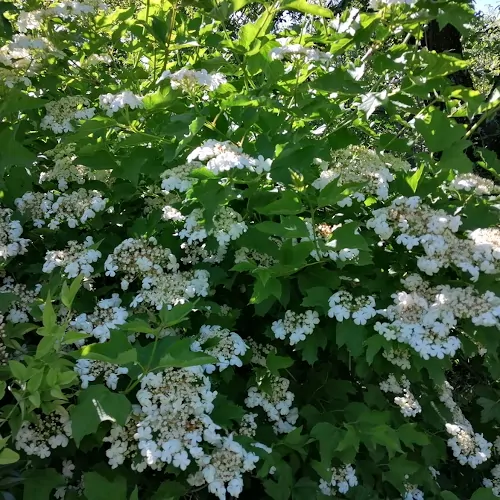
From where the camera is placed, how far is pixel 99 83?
2.55 metres

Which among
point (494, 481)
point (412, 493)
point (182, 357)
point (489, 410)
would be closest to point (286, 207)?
point (182, 357)

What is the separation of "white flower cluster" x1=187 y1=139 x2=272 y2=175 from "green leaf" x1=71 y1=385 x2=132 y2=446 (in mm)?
726

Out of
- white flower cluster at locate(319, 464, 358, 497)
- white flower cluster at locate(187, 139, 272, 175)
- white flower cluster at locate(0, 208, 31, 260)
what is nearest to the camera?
white flower cluster at locate(187, 139, 272, 175)

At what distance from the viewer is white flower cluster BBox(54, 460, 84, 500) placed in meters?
1.77

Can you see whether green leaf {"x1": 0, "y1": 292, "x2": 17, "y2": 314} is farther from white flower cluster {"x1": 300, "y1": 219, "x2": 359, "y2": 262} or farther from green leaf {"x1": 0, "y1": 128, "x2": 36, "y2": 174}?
white flower cluster {"x1": 300, "y1": 219, "x2": 359, "y2": 262}

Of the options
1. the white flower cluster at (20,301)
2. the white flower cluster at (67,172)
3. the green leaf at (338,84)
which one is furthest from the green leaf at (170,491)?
the green leaf at (338,84)

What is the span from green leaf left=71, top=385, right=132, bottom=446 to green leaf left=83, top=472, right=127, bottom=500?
149 mm

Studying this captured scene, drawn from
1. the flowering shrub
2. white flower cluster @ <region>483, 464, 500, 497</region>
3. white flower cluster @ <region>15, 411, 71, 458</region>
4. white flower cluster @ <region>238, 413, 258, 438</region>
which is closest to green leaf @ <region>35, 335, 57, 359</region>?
the flowering shrub

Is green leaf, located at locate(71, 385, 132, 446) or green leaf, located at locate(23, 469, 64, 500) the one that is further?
green leaf, located at locate(23, 469, 64, 500)

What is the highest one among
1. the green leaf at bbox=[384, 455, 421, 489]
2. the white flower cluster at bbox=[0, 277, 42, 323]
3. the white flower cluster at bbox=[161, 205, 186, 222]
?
the white flower cluster at bbox=[161, 205, 186, 222]

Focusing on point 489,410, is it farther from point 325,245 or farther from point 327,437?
point 325,245

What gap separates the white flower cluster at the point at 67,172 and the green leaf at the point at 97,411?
3.52 ft

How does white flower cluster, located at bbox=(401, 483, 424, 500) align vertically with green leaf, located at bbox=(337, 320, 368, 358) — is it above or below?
below

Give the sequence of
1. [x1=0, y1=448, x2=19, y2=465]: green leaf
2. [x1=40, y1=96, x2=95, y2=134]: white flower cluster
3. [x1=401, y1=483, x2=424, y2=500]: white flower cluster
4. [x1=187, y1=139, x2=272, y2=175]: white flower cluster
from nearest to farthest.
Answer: [x1=0, y1=448, x2=19, y2=465]: green leaf
[x1=187, y1=139, x2=272, y2=175]: white flower cluster
[x1=401, y1=483, x2=424, y2=500]: white flower cluster
[x1=40, y1=96, x2=95, y2=134]: white flower cluster
